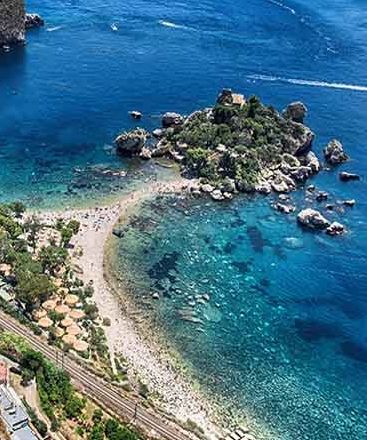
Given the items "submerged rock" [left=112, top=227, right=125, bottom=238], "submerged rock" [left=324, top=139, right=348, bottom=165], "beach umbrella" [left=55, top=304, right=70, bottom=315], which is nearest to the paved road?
"beach umbrella" [left=55, top=304, right=70, bottom=315]

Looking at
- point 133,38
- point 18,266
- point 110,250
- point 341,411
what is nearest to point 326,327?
point 341,411

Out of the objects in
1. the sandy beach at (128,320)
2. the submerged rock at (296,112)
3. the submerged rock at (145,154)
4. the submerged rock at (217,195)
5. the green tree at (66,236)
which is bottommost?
the sandy beach at (128,320)

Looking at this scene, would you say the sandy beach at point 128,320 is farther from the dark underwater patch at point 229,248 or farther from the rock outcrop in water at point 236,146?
the dark underwater patch at point 229,248

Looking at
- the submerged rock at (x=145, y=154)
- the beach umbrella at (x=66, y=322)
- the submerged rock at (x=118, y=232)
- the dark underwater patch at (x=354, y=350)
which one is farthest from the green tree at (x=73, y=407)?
the submerged rock at (x=145, y=154)

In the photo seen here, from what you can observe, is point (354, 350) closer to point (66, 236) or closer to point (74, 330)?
point (74, 330)

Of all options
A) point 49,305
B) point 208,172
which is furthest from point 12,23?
point 49,305

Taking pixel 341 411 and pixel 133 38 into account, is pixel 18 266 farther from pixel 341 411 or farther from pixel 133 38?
pixel 133 38
